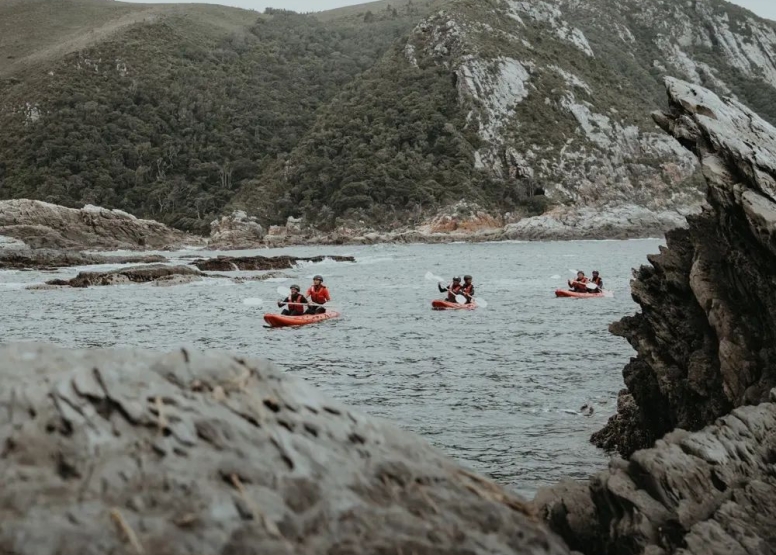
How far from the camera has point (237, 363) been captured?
5086 millimetres

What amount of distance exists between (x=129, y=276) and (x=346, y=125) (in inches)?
3502

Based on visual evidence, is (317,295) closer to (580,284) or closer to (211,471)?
(580,284)

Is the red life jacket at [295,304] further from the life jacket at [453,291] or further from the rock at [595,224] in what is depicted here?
the rock at [595,224]

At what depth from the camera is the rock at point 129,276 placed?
41.8 metres

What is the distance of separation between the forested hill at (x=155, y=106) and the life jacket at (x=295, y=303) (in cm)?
9290

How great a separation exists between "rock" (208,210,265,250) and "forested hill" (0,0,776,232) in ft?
14.9

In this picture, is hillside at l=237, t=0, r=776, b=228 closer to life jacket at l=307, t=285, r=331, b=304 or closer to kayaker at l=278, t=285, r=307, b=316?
life jacket at l=307, t=285, r=331, b=304

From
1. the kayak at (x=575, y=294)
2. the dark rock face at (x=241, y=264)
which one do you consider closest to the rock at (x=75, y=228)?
the dark rock face at (x=241, y=264)

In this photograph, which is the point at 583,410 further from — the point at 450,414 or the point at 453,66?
the point at 453,66

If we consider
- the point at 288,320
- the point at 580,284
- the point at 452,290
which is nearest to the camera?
the point at 288,320

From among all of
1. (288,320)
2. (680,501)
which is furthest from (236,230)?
(680,501)

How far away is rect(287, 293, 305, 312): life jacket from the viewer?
28080mm

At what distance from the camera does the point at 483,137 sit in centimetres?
12138

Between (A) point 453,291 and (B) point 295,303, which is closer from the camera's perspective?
(B) point 295,303
